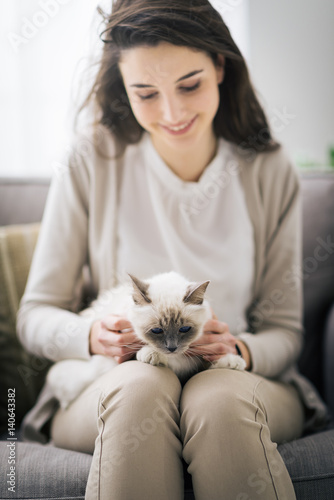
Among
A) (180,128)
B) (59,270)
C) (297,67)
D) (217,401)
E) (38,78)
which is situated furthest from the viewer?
(38,78)

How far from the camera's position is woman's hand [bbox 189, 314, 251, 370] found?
0.92 meters

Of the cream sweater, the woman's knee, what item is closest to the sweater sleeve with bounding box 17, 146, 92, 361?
the cream sweater

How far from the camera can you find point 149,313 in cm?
89

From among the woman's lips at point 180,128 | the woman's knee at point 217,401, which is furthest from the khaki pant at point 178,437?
the woman's lips at point 180,128

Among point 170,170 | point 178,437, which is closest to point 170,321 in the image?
point 178,437

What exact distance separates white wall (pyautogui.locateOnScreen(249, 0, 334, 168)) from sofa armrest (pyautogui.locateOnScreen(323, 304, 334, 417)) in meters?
0.67

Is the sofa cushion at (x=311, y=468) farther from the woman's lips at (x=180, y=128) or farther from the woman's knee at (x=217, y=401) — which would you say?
the woman's lips at (x=180, y=128)

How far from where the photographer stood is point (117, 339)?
0.93 m

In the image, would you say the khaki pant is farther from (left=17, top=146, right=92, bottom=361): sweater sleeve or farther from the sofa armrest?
the sofa armrest

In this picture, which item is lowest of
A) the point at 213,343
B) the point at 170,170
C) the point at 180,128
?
the point at 213,343

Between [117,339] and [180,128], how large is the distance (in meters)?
0.53

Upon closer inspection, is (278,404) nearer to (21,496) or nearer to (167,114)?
(21,496)

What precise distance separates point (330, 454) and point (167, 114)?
33.3 inches

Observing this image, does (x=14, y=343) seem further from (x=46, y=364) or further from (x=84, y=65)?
(x=84, y=65)
